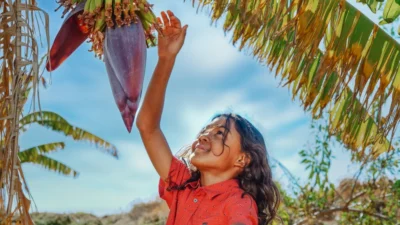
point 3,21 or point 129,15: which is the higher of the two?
point 3,21

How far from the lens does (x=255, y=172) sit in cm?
176

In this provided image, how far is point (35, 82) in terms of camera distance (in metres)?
1.48

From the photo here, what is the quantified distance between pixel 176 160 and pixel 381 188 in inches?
150

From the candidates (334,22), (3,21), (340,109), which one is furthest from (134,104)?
(340,109)

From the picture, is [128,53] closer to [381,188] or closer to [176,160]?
[176,160]

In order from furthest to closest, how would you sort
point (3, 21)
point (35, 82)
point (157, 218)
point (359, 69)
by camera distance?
point (157, 218)
point (359, 69)
point (3, 21)
point (35, 82)

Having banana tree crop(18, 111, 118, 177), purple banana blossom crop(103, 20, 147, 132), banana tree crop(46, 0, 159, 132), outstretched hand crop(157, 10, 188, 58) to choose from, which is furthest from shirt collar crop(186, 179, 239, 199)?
banana tree crop(18, 111, 118, 177)

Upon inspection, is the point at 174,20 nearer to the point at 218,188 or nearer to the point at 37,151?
the point at 218,188

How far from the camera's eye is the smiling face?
1661 mm

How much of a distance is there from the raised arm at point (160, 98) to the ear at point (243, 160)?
0.21m

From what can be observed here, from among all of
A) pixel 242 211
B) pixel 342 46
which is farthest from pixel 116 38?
pixel 342 46

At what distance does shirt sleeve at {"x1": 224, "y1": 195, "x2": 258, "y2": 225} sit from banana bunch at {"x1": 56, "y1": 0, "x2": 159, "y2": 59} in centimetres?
58

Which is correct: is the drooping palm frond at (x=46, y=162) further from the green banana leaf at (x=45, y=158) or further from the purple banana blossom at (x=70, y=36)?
the purple banana blossom at (x=70, y=36)

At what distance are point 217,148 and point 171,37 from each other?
1.11 feet
